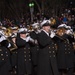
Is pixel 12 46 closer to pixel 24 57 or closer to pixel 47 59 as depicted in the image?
pixel 24 57

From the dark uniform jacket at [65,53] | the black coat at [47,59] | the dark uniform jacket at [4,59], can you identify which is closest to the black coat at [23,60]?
Result: the dark uniform jacket at [4,59]

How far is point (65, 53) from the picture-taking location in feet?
49.6

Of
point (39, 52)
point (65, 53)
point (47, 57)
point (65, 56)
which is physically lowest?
point (65, 56)

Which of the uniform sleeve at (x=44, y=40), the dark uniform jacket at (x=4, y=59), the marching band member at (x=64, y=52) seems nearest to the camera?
the uniform sleeve at (x=44, y=40)

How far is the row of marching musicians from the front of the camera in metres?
12.4

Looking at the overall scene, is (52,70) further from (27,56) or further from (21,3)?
(21,3)

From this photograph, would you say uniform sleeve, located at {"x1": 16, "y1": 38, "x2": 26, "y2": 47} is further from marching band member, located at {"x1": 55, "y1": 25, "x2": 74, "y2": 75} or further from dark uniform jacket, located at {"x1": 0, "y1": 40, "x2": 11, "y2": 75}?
marching band member, located at {"x1": 55, "y1": 25, "x2": 74, "y2": 75}

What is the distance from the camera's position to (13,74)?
15.2 m

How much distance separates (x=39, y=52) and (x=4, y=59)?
1.09m

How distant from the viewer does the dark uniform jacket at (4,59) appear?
1293cm

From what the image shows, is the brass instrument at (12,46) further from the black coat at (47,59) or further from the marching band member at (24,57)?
the black coat at (47,59)

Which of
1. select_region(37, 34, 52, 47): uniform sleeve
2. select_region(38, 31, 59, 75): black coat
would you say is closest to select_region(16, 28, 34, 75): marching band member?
select_region(38, 31, 59, 75): black coat

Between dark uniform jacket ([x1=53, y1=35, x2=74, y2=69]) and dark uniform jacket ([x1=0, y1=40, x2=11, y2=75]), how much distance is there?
2.22 m

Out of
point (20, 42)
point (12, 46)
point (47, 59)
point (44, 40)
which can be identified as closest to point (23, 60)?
point (12, 46)
